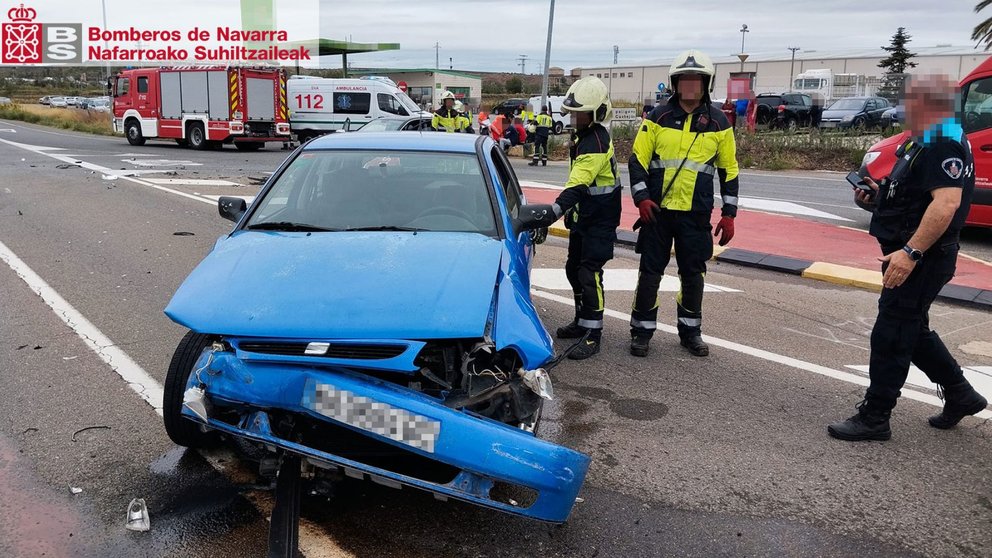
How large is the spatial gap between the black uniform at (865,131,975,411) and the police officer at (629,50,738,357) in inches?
53.3

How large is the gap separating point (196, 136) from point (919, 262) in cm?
2658

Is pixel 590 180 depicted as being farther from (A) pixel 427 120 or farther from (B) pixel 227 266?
(A) pixel 427 120

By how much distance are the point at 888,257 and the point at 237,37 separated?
42.0m

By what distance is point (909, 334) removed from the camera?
407 cm

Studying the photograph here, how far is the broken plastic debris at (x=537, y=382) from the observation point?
305 cm

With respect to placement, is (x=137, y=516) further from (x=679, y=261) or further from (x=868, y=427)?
(x=679, y=261)

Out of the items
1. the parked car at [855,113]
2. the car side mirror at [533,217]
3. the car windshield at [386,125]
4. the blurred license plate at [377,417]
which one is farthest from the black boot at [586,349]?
the parked car at [855,113]

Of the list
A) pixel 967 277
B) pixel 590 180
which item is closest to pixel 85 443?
pixel 590 180

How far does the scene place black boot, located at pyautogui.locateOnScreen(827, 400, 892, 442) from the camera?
419 cm

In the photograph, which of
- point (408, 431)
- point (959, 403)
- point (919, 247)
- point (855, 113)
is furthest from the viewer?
point (855, 113)

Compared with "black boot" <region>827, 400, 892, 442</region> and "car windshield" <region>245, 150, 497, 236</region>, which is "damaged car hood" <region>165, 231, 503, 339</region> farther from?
"black boot" <region>827, 400, 892, 442</region>

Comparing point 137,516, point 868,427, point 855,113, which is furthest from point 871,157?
point 855,113

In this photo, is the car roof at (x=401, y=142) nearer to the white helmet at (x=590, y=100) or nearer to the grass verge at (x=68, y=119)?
the white helmet at (x=590, y=100)

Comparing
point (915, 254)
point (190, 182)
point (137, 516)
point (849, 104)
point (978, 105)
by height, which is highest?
point (849, 104)
